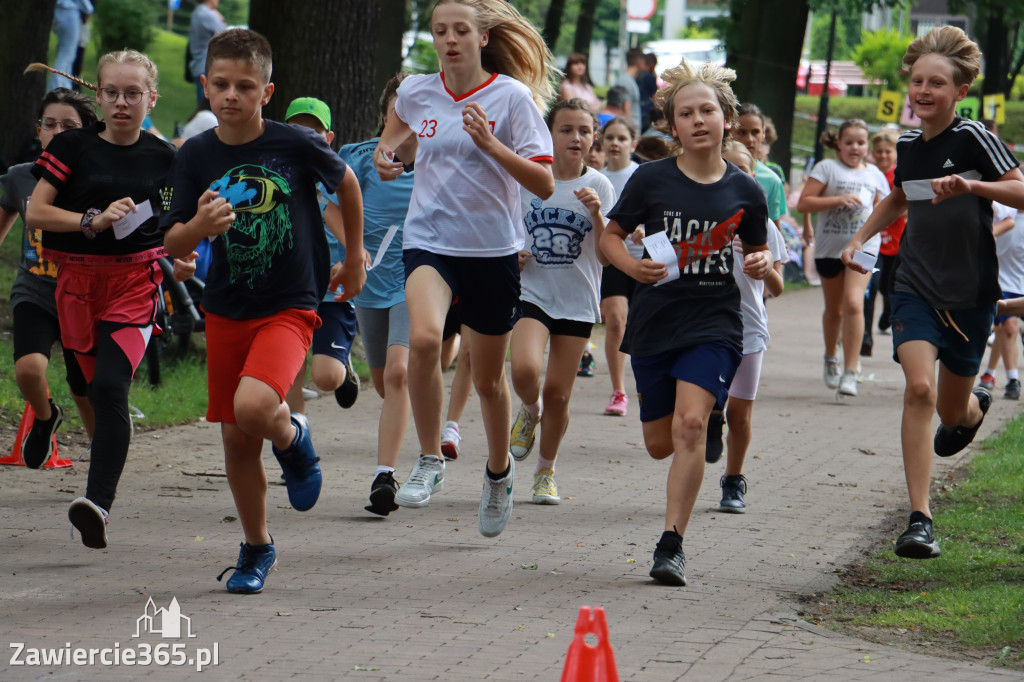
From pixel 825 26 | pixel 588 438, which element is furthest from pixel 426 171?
pixel 825 26

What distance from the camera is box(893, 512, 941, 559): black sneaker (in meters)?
6.18

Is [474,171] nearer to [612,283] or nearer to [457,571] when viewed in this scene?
[457,571]

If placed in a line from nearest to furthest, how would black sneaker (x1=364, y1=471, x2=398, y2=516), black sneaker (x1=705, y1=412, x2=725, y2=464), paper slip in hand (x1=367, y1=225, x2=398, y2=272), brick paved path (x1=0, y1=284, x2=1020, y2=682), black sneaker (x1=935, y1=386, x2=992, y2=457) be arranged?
1. brick paved path (x1=0, y1=284, x2=1020, y2=682)
2. black sneaker (x1=364, y1=471, x2=398, y2=516)
3. black sneaker (x1=935, y1=386, x2=992, y2=457)
4. paper slip in hand (x1=367, y1=225, x2=398, y2=272)
5. black sneaker (x1=705, y1=412, x2=725, y2=464)

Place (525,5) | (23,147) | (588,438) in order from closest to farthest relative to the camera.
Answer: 1. (588,438)
2. (23,147)
3. (525,5)

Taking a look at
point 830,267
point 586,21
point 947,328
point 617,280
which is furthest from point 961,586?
point 586,21

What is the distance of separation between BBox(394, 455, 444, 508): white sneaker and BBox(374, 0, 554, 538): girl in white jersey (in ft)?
1.47

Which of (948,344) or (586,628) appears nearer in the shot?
(586,628)

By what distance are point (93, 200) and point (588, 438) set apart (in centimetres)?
456

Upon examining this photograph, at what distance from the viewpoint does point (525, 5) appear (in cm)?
3459

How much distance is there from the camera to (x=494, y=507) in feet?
21.6

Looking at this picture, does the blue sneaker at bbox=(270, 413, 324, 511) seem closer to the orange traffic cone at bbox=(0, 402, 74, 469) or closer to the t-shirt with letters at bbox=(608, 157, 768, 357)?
the t-shirt with letters at bbox=(608, 157, 768, 357)

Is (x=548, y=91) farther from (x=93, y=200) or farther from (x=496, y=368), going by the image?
(x=93, y=200)

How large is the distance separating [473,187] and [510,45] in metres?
0.72

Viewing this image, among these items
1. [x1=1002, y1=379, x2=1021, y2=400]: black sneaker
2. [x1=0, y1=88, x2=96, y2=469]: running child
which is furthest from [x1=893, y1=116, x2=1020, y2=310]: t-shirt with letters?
[x1=1002, y1=379, x2=1021, y2=400]: black sneaker
